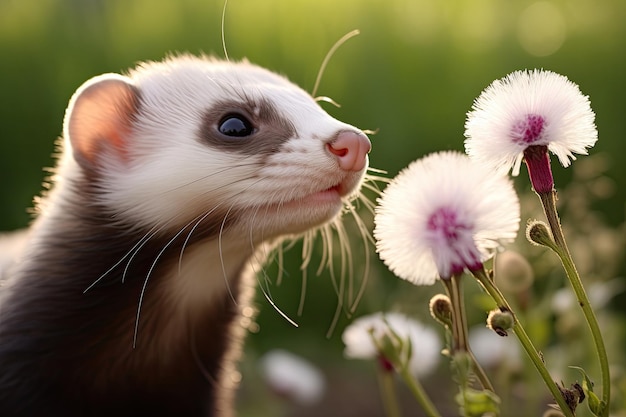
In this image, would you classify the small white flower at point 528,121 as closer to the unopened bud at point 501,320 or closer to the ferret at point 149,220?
the unopened bud at point 501,320

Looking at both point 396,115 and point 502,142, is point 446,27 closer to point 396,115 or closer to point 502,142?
point 396,115

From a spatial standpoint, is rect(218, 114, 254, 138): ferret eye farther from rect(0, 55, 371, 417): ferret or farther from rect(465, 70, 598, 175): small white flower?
rect(465, 70, 598, 175): small white flower

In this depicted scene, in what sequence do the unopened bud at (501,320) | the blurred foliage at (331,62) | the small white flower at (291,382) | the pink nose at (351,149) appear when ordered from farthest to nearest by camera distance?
the blurred foliage at (331,62)
the small white flower at (291,382)
the pink nose at (351,149)
the unopened bud at (501,320)

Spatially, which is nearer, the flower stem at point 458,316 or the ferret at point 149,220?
the flower stem at point 458,316

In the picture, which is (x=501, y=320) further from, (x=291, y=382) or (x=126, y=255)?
(x=291, y=382)

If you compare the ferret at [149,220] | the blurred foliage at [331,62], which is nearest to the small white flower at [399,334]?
the ferret at [149,220]

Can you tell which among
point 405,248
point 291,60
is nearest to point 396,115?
point 291,60
